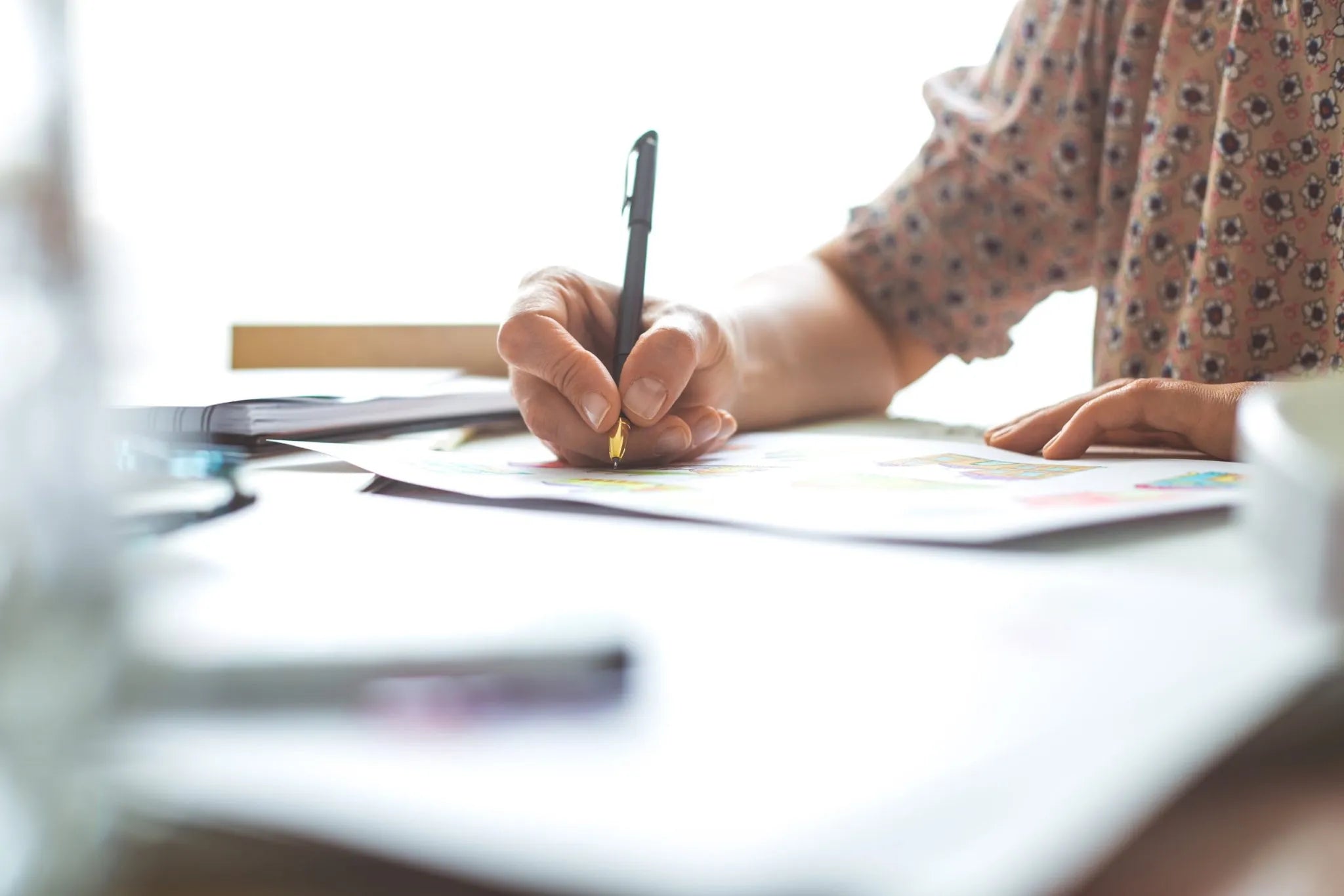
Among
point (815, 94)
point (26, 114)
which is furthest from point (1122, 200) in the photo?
point (26, 114)

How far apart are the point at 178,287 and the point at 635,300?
16.2 inches

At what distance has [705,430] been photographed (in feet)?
1.91

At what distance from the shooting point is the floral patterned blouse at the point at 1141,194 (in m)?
0.68

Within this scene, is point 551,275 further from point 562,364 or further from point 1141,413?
point 1141,413

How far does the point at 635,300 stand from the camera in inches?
24.4

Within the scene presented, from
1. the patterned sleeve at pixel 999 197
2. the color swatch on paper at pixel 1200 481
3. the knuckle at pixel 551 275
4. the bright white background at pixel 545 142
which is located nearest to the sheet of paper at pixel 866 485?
the color swatch on paper at pixel 1200 481

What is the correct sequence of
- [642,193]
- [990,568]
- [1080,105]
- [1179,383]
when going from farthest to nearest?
[1080,105], [642,193], [1179,383], [990,568]

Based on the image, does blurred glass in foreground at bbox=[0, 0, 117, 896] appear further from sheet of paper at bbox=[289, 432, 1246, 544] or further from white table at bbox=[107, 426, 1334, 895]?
sheet of paper at bbox=[289, 432, 1246, 544]

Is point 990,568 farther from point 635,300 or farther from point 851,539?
point 635,300

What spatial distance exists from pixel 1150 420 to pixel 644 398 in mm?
253

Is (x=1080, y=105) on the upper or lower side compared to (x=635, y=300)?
upper

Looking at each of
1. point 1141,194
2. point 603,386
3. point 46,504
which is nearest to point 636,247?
point 603,386

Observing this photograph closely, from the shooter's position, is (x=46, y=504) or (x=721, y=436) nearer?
(x=46, y=504)

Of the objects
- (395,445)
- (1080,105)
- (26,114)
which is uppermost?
(1080,105)
